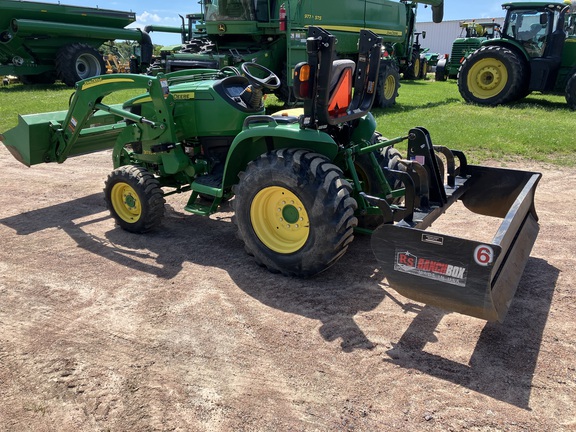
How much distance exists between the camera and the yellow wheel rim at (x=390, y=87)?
1345cm

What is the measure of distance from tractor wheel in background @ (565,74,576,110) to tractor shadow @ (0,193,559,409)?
9761 mm

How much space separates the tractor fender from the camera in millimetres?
3926

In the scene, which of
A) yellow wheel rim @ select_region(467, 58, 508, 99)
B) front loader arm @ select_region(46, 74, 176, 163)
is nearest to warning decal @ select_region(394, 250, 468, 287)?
front loader arm @ select_region(46, 74, 176, 163)

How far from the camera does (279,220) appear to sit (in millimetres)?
4156

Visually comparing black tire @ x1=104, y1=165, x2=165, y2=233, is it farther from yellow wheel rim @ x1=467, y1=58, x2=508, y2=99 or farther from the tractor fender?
yellow wheel rim @ x1=467, y1=58, x2=508, y2=99

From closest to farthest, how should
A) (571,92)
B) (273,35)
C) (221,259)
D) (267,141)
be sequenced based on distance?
(267,141) → (221,259) → (273,35) → (571,92)

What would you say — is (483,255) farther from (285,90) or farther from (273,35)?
(273,35)

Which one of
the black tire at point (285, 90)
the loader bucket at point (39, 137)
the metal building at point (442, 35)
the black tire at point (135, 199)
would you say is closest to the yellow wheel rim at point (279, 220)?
the black tire at point (135, 199)

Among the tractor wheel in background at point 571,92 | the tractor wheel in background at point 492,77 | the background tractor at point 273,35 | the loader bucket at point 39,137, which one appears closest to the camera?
the loader bucket at point 39,137

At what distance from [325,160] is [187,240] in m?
1.83

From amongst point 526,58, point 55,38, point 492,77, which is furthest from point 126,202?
point 55,38

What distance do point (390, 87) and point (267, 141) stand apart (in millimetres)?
10158

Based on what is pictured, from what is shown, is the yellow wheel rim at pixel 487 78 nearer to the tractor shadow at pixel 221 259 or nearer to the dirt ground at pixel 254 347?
the dirt ground at pixel 254 347

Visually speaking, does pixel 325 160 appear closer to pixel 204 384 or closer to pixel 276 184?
pixel 276 184
